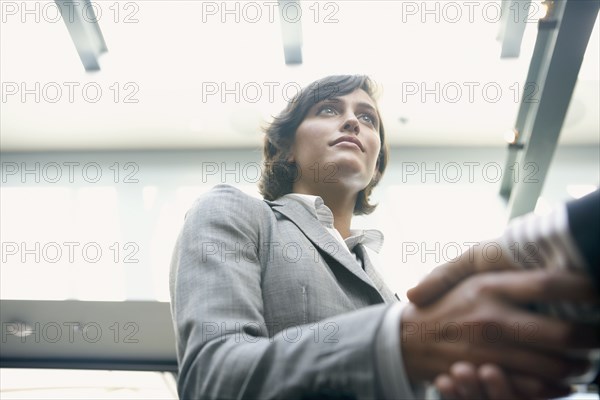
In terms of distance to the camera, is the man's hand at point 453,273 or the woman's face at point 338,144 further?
the woman's face at point 338,144

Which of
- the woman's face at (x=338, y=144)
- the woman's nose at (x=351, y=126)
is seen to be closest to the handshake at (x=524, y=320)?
the woman's face at (x=338, y=144)

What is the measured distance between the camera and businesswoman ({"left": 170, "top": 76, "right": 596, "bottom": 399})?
60 centimetres

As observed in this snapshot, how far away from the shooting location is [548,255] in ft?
1.86

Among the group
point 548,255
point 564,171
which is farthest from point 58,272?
point 548,255

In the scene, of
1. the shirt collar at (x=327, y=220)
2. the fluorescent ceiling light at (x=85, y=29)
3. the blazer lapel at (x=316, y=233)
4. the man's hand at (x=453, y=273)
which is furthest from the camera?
the fluorescent ceiling light at (x=85, y=29)

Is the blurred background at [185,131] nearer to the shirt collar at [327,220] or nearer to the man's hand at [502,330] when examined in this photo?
the shirt collar at [327,220]

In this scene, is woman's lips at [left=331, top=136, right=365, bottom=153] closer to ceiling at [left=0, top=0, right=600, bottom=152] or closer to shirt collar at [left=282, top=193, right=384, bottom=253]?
shirt collar at [left=282, top=193, right=384, bottom=253]

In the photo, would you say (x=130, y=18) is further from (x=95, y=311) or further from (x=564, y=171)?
(x=564, y=171)

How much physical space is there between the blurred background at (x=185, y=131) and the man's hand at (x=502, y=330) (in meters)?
3.84

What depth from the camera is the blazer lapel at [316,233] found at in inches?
46.6

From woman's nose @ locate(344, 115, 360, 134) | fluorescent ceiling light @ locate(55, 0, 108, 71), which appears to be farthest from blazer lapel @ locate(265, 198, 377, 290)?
fluorescent ceiling light @ locate(55, 0, 108, 71)

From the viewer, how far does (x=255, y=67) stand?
510 centimetres

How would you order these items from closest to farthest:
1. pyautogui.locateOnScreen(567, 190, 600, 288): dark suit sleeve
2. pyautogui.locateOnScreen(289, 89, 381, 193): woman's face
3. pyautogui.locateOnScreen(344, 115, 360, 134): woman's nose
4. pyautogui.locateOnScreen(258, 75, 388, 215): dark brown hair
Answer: pyautogui.locateOnScreen(567, 190, 600, 288): dark suit sleeve
pyautogui.locateOnScreen(289, 89, 381, 193): woman's face
pyautogui.locateOnScreen(344, 115, 360, 134): woman's nose
pyautogui.locateOnScreen(258, 75, 388, 215): dark brown hair

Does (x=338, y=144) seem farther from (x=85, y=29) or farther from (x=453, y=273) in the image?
(x=85, y=29)
